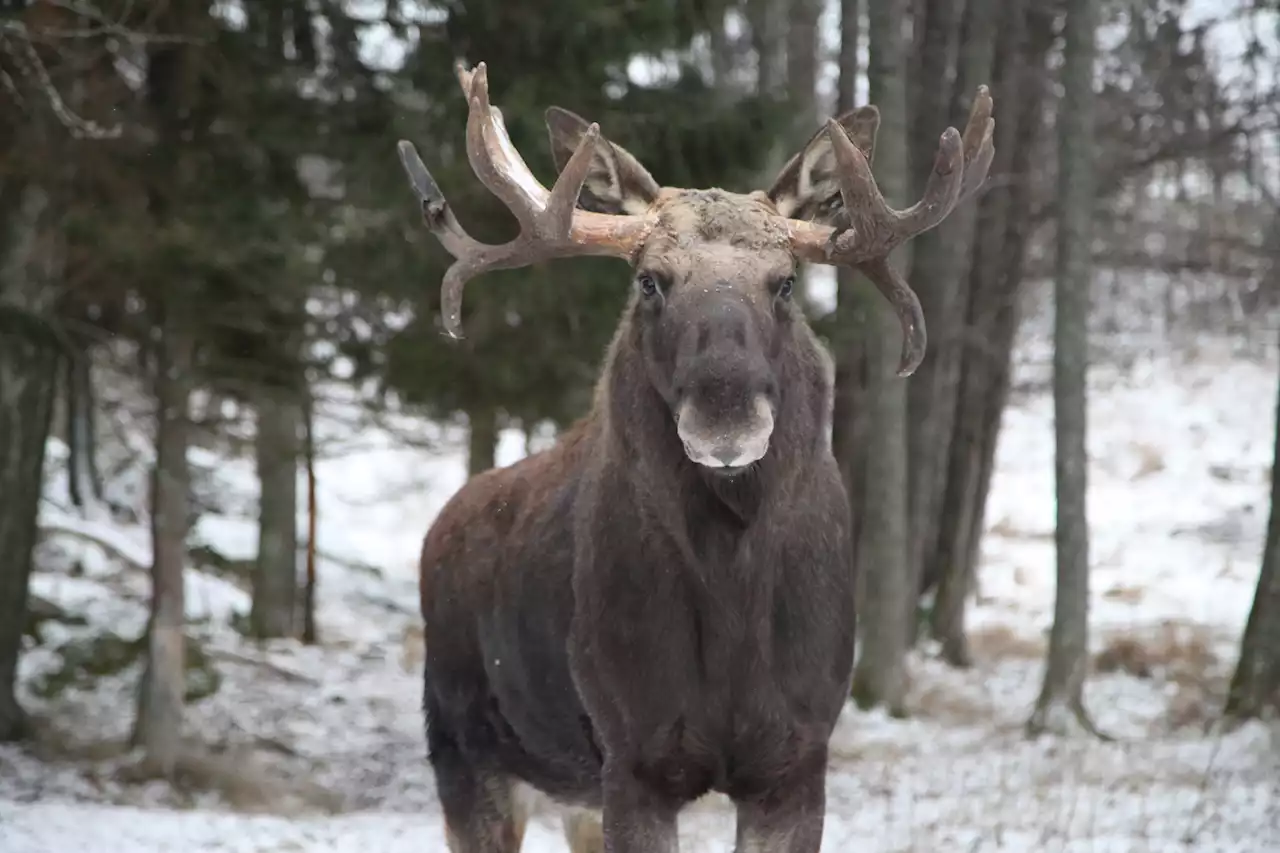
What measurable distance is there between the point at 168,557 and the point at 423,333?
2477mm

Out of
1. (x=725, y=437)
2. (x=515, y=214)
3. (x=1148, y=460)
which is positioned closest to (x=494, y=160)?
(x=515, y=214)

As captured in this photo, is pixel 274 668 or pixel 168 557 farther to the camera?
pixel 274 668

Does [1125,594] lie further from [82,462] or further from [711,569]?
[711,569]

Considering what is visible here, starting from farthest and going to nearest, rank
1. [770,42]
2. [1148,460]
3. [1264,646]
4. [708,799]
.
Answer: [1148,460]
[770,42]
[1264,646]
[708,799]

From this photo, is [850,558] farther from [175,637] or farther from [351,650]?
[351,650]

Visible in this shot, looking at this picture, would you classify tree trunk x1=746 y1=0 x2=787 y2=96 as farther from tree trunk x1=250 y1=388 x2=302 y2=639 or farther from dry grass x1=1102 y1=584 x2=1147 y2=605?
dry grass x1=1102 y1=584 x2=1147 y2=605

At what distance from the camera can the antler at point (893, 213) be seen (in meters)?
4.48

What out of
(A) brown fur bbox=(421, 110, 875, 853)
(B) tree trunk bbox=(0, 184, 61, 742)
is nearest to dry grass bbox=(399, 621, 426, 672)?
(B) tree trunk bbox=(0, 184, 61, 742)

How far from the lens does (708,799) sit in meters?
9.15

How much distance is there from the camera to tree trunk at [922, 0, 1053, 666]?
1633 cm

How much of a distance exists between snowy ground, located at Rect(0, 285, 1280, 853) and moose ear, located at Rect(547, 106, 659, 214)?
158 inches

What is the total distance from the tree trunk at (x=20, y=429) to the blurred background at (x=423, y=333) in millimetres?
23

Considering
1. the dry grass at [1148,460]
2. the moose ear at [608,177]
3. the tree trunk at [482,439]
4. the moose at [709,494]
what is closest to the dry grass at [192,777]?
the tree trunk at [482,439]

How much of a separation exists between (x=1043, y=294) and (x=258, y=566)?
14.3 metres
